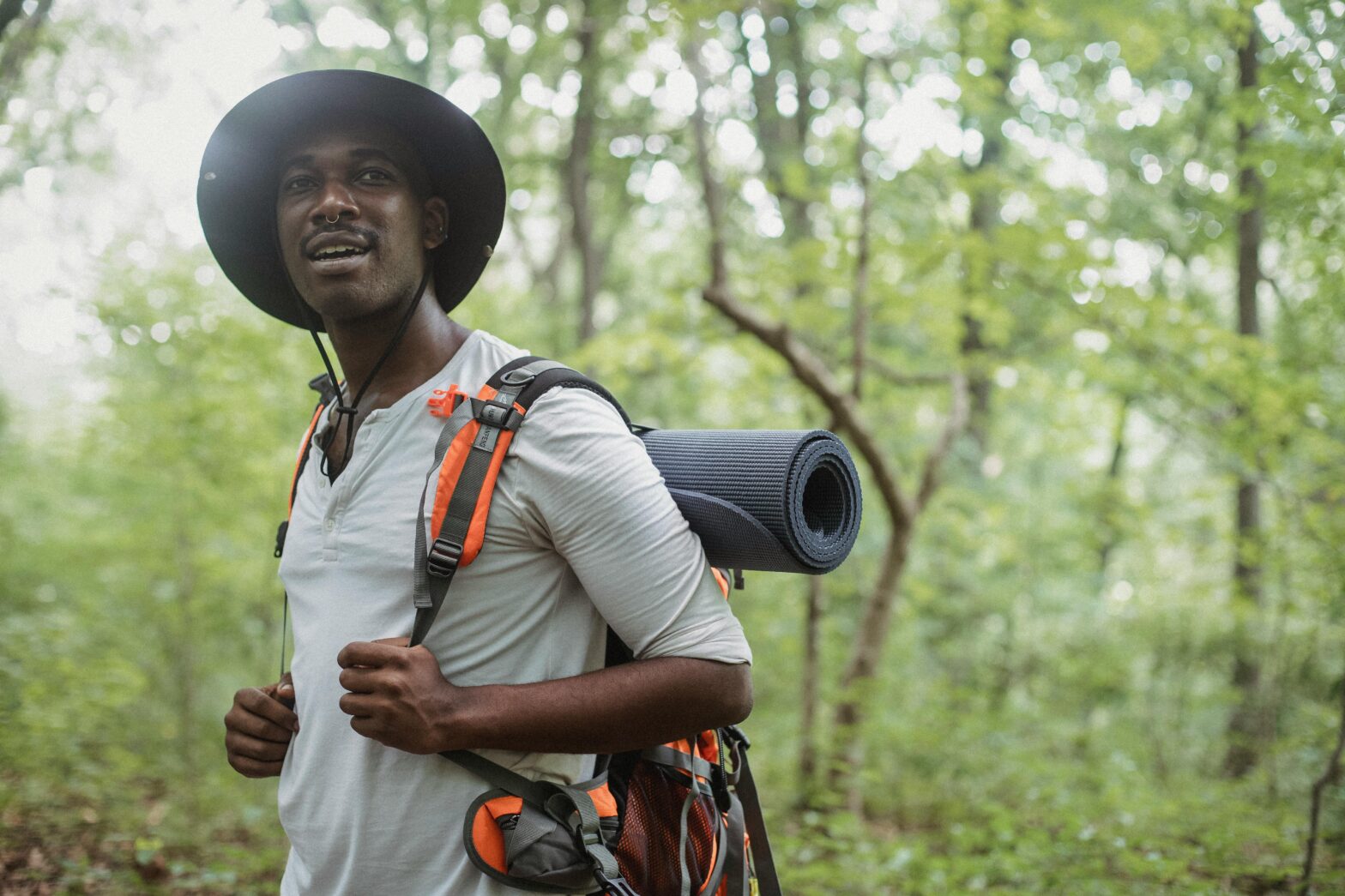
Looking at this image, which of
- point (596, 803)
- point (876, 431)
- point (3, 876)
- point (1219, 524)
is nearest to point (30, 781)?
point (3, 876)

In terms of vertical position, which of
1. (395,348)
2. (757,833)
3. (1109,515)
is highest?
(395,348)

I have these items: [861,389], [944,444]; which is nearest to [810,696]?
[944,444]

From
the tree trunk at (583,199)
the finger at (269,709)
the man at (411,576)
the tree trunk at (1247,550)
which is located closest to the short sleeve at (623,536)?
the man at (411,576)

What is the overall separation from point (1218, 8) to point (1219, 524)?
430 inches

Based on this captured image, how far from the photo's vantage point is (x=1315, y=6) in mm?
4430

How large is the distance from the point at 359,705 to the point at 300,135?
1.09 m

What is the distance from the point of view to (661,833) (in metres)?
1.60

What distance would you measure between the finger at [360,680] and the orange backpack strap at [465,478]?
0.09 m

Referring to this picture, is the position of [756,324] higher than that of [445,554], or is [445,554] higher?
[756,324]

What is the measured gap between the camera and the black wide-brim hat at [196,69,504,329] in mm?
1793

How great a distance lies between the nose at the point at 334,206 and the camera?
1687 mm

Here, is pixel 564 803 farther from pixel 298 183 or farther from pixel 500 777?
pixel 298 183

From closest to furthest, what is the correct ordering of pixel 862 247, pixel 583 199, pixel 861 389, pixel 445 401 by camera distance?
pixel 445 401
pixel 862 247
pixel 861 389
pixel 583 199

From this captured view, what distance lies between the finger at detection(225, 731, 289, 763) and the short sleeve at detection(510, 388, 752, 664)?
0.67 metres
